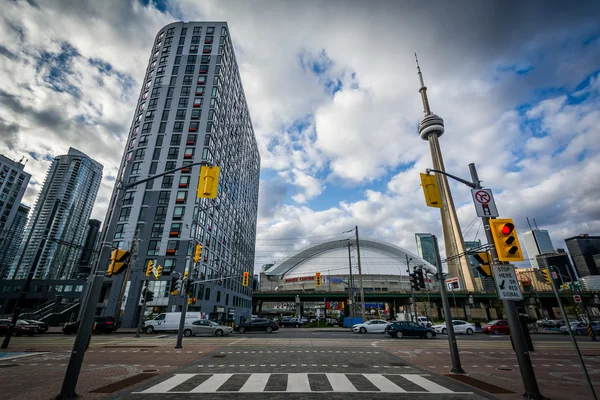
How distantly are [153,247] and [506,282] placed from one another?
166 ft

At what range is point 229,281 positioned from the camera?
63438 millimetres

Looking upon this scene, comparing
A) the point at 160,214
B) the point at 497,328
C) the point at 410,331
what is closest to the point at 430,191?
the point at 410,331

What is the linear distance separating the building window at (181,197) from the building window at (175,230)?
434 centimetres

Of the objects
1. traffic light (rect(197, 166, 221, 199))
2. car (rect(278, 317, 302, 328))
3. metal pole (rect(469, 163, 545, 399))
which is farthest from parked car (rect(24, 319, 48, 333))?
metal pole (rect(469, 163, 545, 399))

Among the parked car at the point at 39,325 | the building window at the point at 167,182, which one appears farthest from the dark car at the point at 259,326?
the building window at the point at 167,182

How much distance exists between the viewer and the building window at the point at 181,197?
5019 centimetres

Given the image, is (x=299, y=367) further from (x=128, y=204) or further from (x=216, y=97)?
(x=216, y=97)

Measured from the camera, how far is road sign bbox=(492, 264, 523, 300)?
26.8ft

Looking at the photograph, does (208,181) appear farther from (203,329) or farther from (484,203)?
(203,329)

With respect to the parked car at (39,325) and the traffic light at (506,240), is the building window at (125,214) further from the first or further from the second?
the traffic light at (506,240)

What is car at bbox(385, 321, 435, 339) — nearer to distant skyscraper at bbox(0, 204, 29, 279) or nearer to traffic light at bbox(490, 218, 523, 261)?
traffic light at bbox(490, 218, 523, 261)

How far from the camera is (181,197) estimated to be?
166 feet

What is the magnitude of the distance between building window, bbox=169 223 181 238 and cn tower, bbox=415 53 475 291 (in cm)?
8017

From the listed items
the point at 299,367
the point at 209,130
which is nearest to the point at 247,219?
the point at 209,130
